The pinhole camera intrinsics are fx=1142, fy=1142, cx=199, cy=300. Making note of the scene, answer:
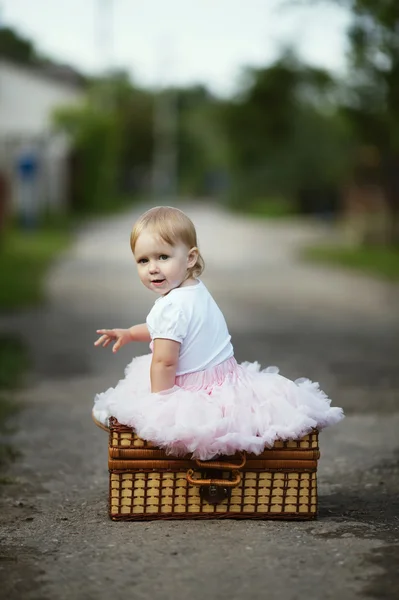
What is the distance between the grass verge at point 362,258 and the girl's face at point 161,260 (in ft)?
Result: 43.9

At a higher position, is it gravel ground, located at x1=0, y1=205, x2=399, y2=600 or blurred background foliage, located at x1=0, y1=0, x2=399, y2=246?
blurred background foliage, located at x1=0, y1=0, x2=399, y2=246

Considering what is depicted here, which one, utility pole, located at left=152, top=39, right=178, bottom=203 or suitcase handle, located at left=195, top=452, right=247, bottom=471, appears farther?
utility pole, located at left=152, top=39, right=178, bottom=203

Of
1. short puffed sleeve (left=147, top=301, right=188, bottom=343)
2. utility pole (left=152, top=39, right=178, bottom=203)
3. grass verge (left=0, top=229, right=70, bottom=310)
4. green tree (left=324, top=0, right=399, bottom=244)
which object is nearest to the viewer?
short puffed sleeve (left=147, top=301, right=188, bottom=343)

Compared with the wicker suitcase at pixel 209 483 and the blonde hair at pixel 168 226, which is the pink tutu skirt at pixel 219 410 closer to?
the wicker suitcase at pixel 209 483

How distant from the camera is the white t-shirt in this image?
14.6ft

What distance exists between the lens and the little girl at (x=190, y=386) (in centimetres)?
429

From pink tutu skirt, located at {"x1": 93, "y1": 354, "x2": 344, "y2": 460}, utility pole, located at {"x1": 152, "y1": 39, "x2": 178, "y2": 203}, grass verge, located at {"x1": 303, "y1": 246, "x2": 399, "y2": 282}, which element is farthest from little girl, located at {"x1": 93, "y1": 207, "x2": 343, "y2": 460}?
utility pole, located at {"x1": 152, "y1": 39, "x2": 178, "y2": 203}

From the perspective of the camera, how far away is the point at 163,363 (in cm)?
443

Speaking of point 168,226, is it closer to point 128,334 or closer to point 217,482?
point 128,334

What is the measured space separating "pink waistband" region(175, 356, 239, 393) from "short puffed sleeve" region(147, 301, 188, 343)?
6.9 inches

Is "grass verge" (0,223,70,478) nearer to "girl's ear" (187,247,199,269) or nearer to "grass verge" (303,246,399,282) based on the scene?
"girl's ear" (187,247,199,269)

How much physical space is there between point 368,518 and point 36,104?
42.6 m

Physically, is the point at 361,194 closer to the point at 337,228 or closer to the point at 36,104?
the point at 337,228

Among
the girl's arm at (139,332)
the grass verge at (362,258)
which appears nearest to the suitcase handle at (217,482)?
the girl's arm at (139,332)
